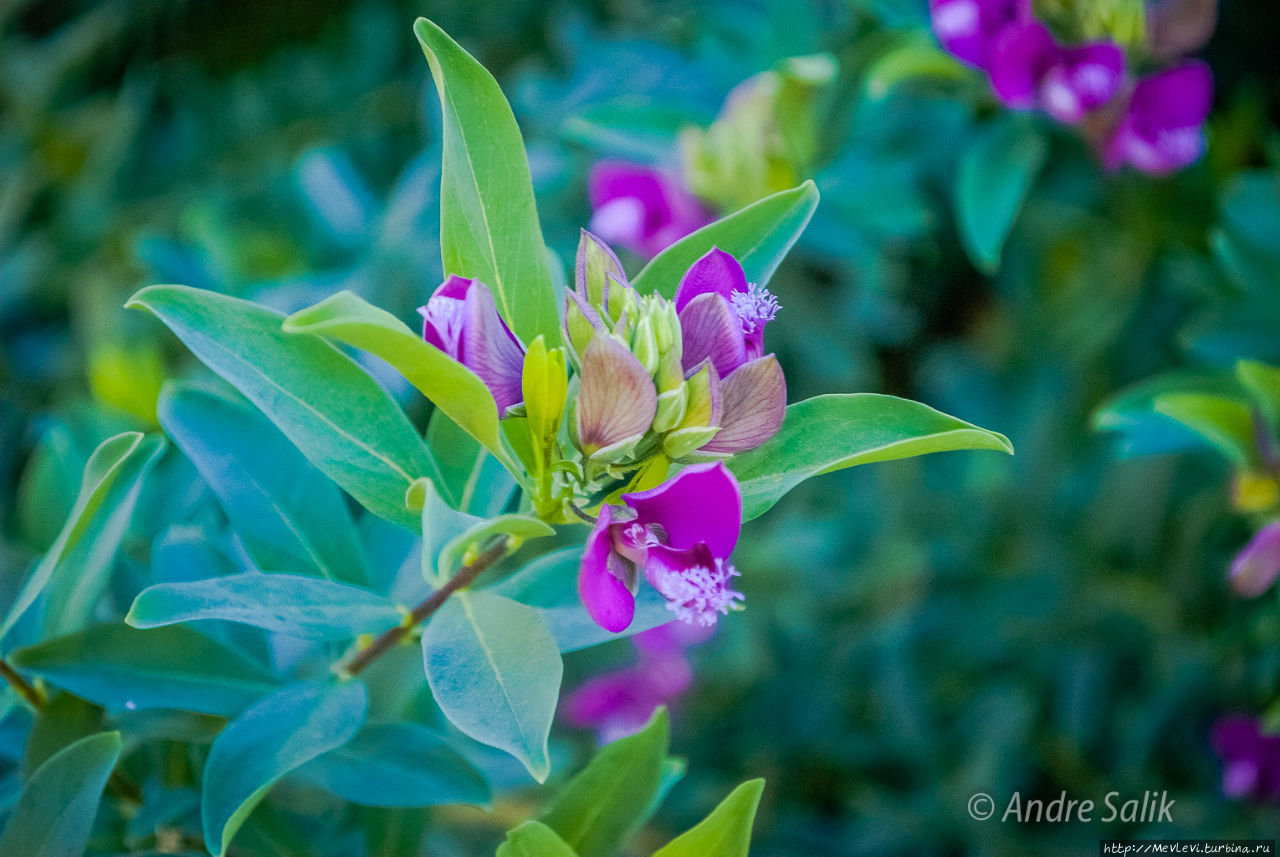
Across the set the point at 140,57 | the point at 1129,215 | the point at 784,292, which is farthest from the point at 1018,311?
the point at 140,57

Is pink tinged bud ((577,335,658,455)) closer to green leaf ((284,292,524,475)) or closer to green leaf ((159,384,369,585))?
green leaf ((284,292,524,475))

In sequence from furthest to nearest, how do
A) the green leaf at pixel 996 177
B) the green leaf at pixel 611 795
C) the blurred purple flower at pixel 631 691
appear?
the blurred purple flower at pixel 631 691 → the green leaf at pixel 996 177 → the green leaf at pixel 611 795

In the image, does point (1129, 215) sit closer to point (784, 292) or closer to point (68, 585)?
point (784, 292)

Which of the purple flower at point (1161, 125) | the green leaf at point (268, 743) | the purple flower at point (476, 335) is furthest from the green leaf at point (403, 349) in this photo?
the purple flower at point (1161, 125)

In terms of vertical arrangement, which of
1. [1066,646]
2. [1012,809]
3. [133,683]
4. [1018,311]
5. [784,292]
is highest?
[133,683]

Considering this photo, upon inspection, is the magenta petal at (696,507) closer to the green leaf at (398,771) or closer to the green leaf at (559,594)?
the green leaf at (559,594)

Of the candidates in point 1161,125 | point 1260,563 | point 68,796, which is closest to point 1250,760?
point 1260,563

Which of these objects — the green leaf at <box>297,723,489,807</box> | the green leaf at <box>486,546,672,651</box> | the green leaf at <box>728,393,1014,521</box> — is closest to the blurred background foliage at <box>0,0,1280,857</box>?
the green leaf at <box>297,723,489,807</box>
